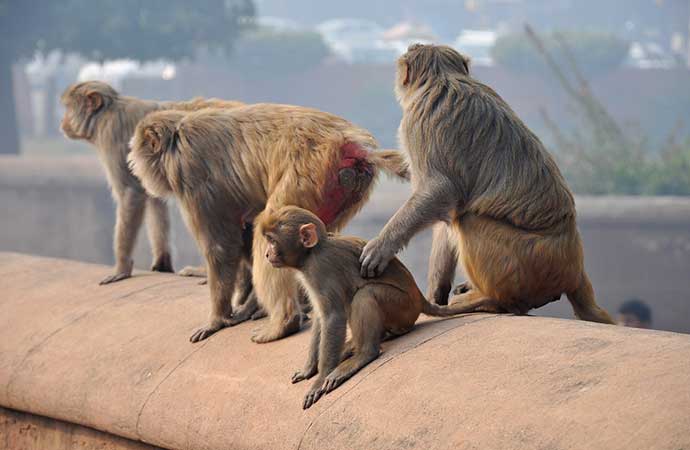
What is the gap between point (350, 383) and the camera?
4469 mm

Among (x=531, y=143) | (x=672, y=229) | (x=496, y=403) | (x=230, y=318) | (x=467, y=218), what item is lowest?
(x=672, y=229)

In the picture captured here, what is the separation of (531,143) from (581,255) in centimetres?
54

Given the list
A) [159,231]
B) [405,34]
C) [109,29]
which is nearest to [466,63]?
[159,231]

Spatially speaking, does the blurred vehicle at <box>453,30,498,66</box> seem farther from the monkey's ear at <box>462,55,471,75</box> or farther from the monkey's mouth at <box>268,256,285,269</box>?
the monkey's mouth at <box>268,256,285,269</box>

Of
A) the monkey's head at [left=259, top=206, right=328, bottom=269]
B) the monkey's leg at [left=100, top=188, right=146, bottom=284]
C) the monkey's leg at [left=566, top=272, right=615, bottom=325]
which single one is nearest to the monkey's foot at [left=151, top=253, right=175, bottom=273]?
the monkey's leg at [left=100, top=188, right=146, bottom=284]

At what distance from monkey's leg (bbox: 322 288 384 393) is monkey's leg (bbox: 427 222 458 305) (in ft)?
2.45

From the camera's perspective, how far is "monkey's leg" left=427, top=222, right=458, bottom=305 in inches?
205

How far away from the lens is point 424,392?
167 inches

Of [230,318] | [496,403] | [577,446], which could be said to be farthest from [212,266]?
[577,446]

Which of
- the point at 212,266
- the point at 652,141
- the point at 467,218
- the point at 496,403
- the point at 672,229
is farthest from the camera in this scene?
the point at 652,141

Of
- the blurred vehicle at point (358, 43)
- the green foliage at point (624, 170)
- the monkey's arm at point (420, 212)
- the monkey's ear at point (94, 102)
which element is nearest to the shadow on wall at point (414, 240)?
the green foliage at point (624, 170)

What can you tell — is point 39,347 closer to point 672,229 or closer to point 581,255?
point 581,255

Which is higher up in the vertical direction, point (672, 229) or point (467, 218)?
point (467, 218)

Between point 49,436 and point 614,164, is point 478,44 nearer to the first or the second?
point 614,164
